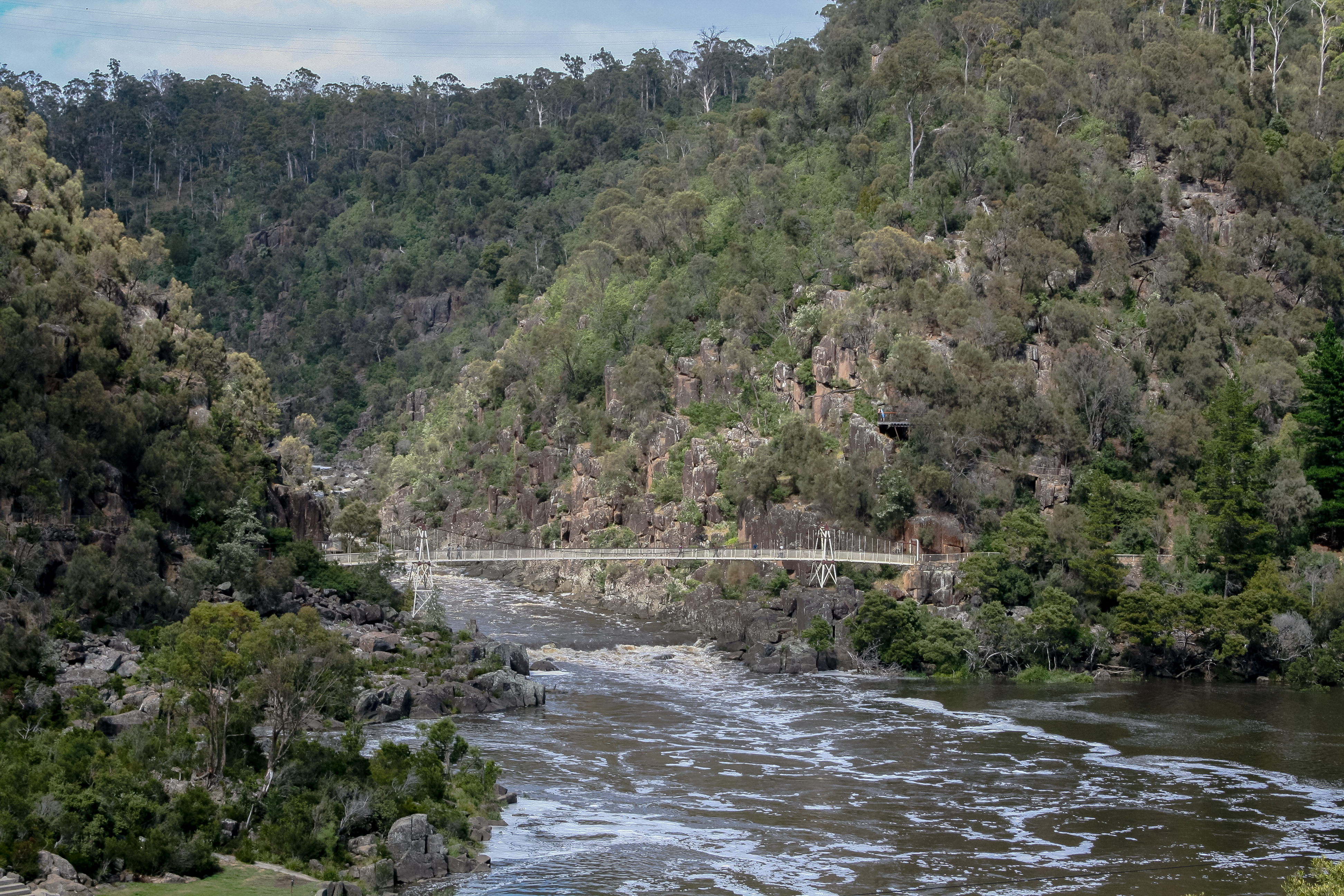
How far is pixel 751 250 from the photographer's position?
98.9 metres

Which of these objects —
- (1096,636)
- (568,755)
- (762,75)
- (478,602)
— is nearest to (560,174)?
(762,75)

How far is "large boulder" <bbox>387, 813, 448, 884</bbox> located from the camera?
32.1 meters

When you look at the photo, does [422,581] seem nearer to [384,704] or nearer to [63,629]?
[384,704]

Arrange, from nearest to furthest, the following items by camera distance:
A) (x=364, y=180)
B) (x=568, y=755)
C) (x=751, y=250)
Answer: (x=568, y=755) < (x=751, y=250) < (x=364, y=180)

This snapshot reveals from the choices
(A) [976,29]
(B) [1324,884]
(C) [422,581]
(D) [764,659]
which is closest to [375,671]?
(D) [764,659]

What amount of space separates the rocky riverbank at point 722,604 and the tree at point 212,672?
105 ft

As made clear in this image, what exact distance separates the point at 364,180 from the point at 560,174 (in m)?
29.1

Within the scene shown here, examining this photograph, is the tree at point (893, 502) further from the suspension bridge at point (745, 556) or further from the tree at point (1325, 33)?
the tree at point (1325, 33)

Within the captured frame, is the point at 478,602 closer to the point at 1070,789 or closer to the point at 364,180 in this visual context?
the point at 1070,789

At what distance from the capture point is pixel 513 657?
58.9 m

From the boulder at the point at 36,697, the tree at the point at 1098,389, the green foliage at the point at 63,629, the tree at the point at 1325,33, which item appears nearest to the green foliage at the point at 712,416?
the tree at the point at 1098,389

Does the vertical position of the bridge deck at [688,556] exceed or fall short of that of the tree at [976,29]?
it falls short

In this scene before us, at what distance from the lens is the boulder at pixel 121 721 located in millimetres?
39062

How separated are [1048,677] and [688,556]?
63.0ft
